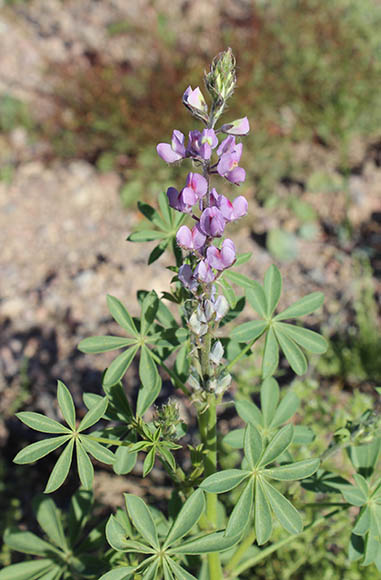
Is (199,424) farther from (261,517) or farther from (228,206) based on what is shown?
(228,206)

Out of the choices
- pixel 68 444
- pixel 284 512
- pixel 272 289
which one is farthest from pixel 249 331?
pixel 68 444

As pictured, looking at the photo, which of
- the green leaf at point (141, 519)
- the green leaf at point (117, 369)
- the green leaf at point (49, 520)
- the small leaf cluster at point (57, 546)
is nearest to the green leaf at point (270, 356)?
the green leaf at point (117, 369)

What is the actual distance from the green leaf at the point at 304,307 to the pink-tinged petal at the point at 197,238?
1.69 feet

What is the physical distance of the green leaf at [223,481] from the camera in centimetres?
138

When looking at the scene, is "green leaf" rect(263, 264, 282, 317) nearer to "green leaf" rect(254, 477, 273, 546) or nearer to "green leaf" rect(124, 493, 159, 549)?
"green leaf" rect(254, 477, 273, 546)

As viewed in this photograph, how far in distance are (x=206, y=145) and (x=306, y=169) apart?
3.00 meters

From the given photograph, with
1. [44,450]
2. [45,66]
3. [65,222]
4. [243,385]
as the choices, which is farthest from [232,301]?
[45,66]

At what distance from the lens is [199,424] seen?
1664 mm

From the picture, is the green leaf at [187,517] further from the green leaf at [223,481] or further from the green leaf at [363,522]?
the green leaf at [363,522]

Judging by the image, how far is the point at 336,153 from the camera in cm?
416

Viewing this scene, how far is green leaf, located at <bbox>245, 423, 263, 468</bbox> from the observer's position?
1406mm

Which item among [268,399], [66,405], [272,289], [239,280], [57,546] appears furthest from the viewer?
[57,546]

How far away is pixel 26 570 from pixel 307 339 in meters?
1.24

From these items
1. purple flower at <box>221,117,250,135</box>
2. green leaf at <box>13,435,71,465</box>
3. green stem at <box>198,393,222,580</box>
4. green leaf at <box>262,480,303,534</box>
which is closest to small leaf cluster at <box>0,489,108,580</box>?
green stem at <box>198,393,222,580</box>
